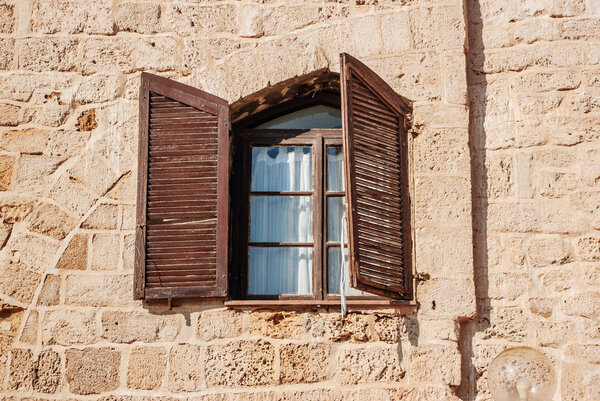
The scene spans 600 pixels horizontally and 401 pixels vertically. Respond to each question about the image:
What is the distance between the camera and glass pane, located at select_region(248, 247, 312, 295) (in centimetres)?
549

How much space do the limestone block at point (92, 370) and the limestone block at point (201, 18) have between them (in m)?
1.91

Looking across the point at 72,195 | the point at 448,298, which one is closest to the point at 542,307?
the point at 448,298

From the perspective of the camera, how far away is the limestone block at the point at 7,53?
18.7 feet

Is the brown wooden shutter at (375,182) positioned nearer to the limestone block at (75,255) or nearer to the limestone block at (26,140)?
the limestone block at (75,255)

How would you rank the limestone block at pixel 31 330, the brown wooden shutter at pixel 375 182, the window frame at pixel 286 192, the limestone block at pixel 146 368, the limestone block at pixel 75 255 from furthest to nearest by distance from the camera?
the window frame at pixel 286 192
the limestone block at pixel 75 255
the limestone block at pixel 31 330
the limestone block at pixel 146 368
the brown wooden shutter at pixel 375 182

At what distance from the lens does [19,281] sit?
5.32 meters

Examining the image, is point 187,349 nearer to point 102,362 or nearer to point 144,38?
point 102,362

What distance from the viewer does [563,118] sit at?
5465mm

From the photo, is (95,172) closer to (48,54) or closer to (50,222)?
(50,222)

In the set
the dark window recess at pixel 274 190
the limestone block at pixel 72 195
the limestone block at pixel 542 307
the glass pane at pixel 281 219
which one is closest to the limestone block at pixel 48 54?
the dark window recess at pixel 274 190

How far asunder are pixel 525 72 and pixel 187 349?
247 cm

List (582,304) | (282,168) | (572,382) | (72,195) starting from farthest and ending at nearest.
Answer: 1. (282,168)
2. (72,195)
3. (582,304)
4. (572,382)

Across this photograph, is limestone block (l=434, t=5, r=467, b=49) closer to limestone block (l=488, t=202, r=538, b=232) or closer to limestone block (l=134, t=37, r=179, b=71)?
limestone block (l=488, t=202, r=538, b=232)

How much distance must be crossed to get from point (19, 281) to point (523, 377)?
276cm
